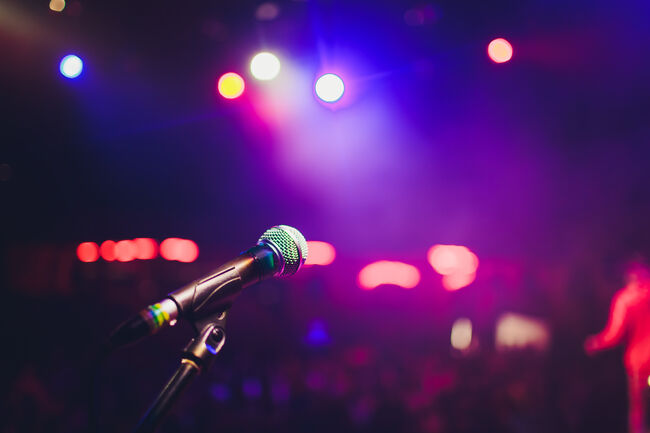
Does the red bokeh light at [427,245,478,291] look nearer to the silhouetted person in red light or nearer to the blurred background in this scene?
the blurred background

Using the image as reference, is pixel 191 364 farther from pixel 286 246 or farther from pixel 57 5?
pixel 57 5

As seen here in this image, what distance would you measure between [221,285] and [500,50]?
3255mm

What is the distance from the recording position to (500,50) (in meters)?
3.44

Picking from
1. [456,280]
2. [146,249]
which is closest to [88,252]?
[146,249]

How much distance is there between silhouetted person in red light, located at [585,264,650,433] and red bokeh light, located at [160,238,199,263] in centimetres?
828

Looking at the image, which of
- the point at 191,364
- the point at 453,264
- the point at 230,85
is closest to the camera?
the point at 191,364

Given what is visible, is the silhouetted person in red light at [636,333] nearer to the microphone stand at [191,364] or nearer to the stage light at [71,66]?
the microphone stand at [191,364]

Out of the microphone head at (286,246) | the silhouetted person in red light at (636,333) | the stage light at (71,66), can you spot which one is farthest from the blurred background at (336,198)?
the silhouetted person in red light at (636,333)

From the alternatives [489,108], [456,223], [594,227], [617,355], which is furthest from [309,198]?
[617,355]

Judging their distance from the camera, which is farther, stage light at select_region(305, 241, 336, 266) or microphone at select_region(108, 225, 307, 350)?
stage light at select_region(305, 241, 336, 266)

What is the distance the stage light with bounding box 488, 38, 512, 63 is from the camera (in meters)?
3.38

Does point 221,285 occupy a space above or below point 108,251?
below

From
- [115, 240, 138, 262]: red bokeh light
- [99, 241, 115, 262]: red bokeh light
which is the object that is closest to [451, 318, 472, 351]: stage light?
[115, 240, 138, 262]: red bokeh light

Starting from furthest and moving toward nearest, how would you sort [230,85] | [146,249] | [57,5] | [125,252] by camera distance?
[125,252], [146,249], [230,85], [57,5]
